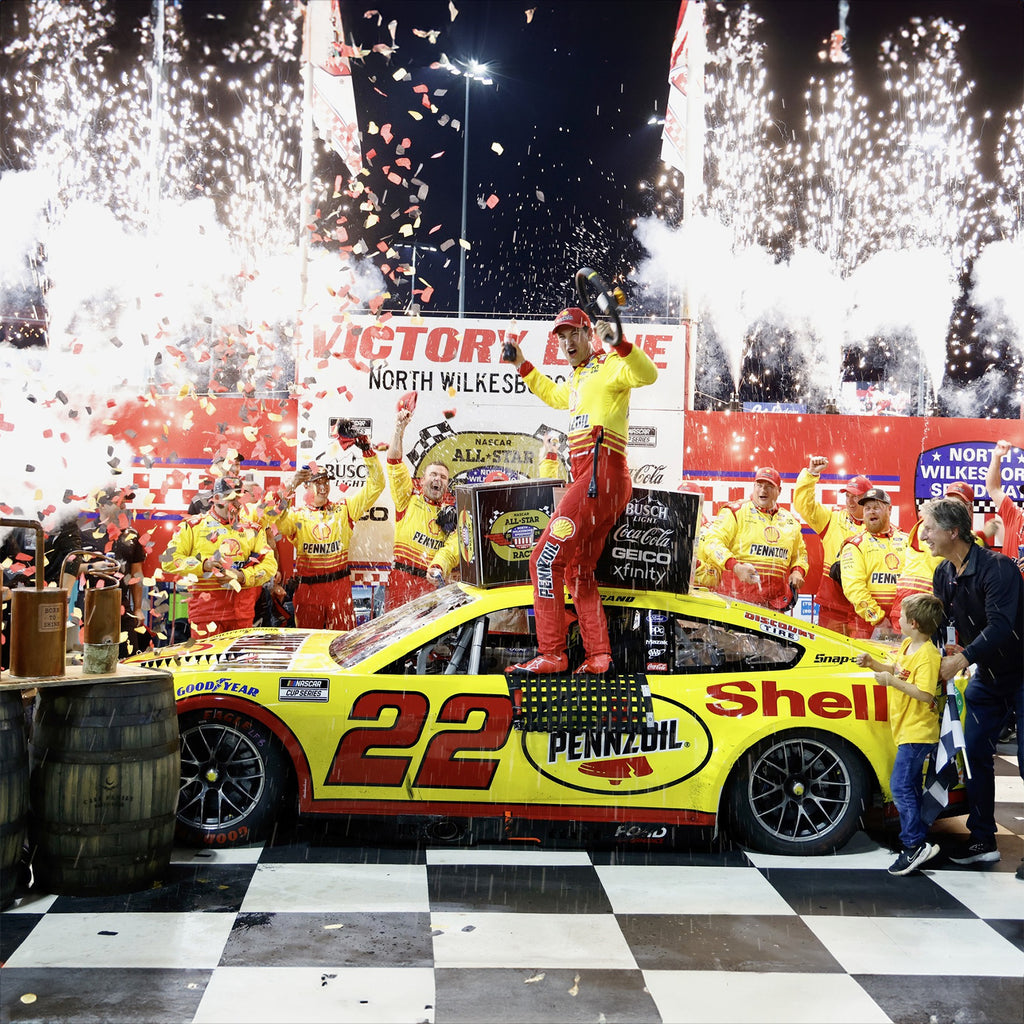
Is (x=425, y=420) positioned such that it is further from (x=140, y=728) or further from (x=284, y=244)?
(x=140, y=728)

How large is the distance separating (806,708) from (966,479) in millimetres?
4316

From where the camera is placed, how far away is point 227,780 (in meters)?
4.72

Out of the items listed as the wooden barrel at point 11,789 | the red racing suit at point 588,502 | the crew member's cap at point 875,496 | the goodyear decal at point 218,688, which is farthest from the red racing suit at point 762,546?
Answer: the wooden barrel at point 11,789

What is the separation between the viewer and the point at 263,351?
822cm

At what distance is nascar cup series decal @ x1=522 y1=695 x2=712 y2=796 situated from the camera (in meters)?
4.71

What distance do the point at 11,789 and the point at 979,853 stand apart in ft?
13.3

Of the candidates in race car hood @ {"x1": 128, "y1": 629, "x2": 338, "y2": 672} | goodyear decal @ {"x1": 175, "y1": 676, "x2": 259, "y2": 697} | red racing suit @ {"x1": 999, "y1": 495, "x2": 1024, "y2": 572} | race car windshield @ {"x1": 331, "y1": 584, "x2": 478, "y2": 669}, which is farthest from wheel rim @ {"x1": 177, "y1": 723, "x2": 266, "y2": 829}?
red racing suit @ {"x1": 999, "y1": 495, "x2": 1024, "y2": 572}

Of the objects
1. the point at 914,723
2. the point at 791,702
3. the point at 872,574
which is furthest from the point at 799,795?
the point at 872,574

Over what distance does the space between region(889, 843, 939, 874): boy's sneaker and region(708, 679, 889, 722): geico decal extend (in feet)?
1.84

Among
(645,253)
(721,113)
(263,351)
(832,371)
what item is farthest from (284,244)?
(832,371)

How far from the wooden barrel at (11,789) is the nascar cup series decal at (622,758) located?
2.00 metres

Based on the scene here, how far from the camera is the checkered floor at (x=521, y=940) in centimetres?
332

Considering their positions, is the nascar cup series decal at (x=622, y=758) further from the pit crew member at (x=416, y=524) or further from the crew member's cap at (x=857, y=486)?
the crew member's cap at (x=857, y=486)

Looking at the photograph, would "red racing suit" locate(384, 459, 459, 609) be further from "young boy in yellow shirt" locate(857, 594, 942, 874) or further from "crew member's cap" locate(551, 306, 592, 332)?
"young boy in yellow shirt" locate(857, 594, 942, 874)
